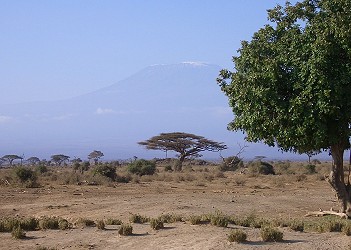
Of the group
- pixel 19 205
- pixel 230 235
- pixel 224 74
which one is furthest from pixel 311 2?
pixel 19 205

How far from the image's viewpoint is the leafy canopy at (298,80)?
16656mm

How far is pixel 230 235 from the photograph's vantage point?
13.3 m

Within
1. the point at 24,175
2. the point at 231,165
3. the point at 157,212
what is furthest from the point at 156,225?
the point at 231,165

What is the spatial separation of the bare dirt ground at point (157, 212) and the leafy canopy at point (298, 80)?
344 cm

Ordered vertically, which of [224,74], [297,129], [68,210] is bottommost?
[68,210]

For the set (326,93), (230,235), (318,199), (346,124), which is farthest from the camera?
(318,199)

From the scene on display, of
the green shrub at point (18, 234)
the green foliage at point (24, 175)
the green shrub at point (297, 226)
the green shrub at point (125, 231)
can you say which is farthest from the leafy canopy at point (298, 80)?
→ the green foliage at point (24, 175)

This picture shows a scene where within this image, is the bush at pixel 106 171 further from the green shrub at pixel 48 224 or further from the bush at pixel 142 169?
the green shrub at pixel 48 224

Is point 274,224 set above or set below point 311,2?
below

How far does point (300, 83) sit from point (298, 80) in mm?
141

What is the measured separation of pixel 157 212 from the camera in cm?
2148

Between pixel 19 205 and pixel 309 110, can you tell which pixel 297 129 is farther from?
pixel 19 205

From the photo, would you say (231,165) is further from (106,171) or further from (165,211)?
(165,211)

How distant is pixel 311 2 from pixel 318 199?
37.2 ft
